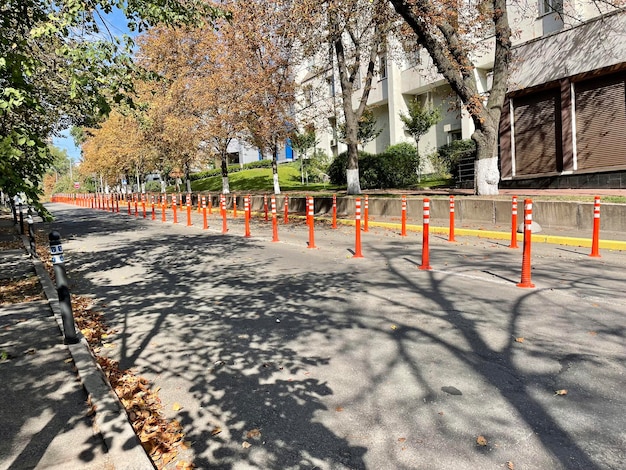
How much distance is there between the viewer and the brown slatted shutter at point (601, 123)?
17.7m

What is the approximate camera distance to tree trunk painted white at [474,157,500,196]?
53.8ft

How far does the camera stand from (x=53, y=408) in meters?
3.85

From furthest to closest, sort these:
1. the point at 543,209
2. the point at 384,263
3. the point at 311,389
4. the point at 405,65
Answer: the point at 405,65 → the point at 543,209 → the point at 384,263 → the point at 311,389

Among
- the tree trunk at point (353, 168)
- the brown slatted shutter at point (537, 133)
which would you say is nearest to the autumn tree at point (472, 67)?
the brown slatted shutter at point (537, 133)

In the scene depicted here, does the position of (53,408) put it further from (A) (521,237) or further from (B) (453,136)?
(B) (453,136)

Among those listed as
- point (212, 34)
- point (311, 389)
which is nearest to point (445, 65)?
point (311, 389)

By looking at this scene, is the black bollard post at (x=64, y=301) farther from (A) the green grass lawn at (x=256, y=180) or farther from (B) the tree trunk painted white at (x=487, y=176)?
(A) the green grass lawn at (x=256, y=180)

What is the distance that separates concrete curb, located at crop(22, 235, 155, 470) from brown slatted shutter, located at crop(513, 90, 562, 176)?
19.7 m

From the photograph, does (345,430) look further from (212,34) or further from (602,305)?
(212,34)

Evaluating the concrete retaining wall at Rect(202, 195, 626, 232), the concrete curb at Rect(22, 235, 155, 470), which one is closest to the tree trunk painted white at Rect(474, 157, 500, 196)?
the concrete retaining wall at Rect(202, 195, 626, 232)

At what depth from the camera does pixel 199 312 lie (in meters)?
6.64

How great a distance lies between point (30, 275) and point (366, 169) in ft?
67.1

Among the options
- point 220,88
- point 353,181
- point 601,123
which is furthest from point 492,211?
point 220,88

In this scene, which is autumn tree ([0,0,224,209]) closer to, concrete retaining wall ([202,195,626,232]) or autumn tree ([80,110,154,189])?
concrete retaining wall ([202,195,626,232])
